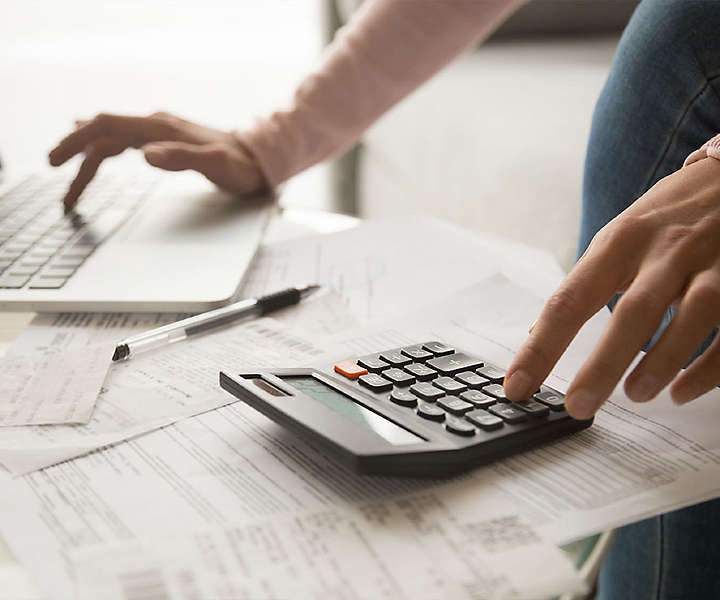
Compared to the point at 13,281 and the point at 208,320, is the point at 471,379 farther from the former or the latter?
the point at 13,281

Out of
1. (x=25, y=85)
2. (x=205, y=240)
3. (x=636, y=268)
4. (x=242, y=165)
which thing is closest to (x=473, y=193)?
(x=242, y=165)

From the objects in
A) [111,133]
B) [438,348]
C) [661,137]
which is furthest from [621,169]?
[111,133]

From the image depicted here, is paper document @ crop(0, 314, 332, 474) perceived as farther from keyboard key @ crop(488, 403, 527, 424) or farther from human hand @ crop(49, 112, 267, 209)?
human hand @ crop(49, 112, 267, 209)

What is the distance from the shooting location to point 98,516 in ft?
0.93

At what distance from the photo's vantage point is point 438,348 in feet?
1.31

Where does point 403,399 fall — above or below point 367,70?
below

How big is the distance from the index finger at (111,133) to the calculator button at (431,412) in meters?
0.49

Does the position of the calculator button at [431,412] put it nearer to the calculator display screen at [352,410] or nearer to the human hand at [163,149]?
the calculator display screen at [352,410]

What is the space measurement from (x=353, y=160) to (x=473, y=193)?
695 millimetres

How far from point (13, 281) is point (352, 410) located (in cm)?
30

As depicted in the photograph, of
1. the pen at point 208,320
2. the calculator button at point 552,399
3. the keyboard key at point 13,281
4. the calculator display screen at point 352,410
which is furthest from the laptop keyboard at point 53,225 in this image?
the calculator button at point 552,399

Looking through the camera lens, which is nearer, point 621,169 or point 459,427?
point 459,427

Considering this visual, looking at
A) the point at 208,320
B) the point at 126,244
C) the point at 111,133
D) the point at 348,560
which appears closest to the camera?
the point at 348,560

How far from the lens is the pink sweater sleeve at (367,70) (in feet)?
2.54
